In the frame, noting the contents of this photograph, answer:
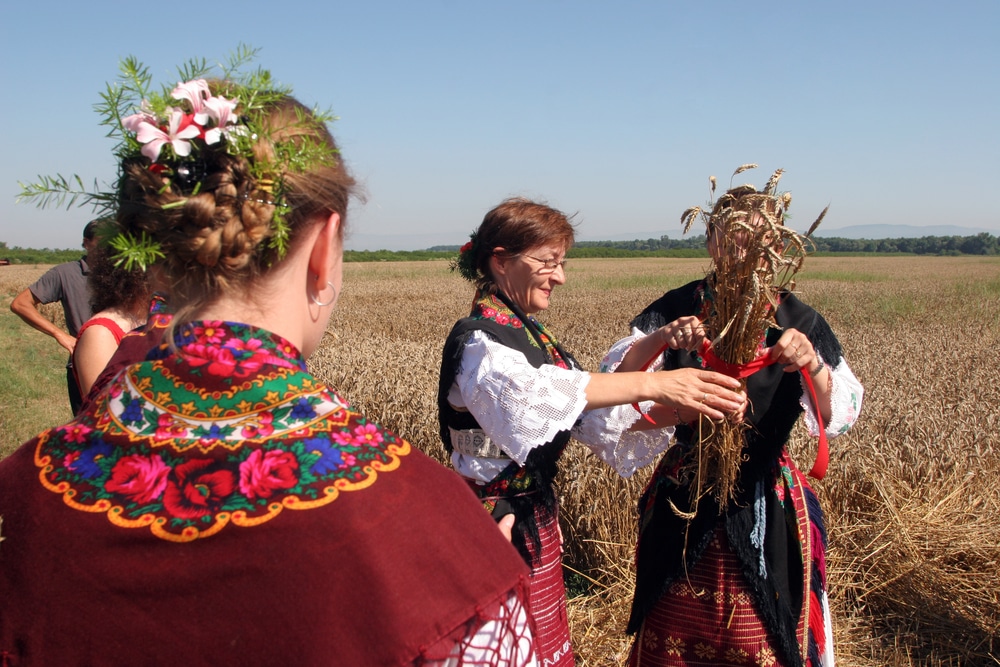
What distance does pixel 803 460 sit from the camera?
484cm

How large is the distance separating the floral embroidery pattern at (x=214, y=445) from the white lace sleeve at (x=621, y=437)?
5.67ft

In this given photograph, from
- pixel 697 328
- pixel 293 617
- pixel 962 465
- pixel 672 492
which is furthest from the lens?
pixel 962 465

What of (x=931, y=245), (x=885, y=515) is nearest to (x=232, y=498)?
(x=885, y=515)

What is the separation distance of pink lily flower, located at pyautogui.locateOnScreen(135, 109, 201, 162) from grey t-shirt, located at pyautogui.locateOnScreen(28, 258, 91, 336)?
16.2 feet

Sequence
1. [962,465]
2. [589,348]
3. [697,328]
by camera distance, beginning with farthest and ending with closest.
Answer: [589,348], [962,465], [697,328]

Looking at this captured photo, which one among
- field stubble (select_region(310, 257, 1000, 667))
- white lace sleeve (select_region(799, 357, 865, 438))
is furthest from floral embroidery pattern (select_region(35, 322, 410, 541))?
field stubble (select_region(310, 257, 1000, 667))

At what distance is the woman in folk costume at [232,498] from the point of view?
1.05m

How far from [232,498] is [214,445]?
0.25 feet

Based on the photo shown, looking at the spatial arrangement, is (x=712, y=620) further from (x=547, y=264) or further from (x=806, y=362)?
(x=547, y=264)

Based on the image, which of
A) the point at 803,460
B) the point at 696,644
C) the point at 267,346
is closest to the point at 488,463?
the point at 696,644

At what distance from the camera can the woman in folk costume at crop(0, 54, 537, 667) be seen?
105 centimetres

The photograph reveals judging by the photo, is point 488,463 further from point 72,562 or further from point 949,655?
point 949,655

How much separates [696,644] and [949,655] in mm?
1819

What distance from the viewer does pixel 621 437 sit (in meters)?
2.89
